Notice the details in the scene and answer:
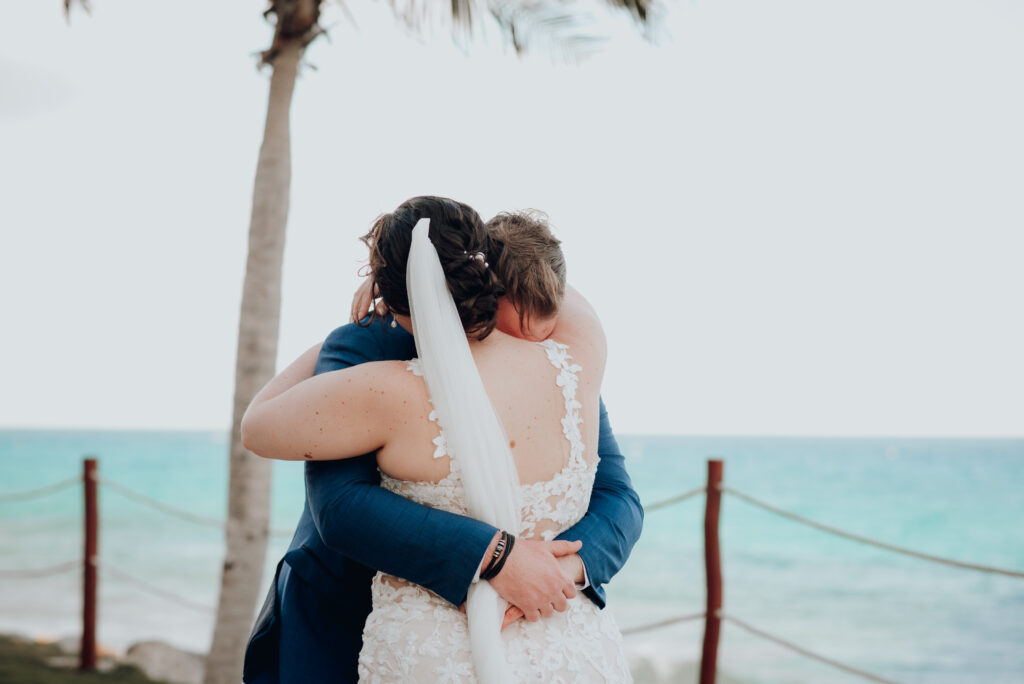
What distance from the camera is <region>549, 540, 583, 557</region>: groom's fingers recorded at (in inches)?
70.2

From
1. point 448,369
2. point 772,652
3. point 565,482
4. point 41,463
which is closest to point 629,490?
point 565,482

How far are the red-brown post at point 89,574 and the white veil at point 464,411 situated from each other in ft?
15.6

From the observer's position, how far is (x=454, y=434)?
5.44 ft

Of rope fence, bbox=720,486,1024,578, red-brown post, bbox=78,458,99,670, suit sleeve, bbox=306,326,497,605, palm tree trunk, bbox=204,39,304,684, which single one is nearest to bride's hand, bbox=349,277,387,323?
suit sleeve, bbox=306,326,497,605

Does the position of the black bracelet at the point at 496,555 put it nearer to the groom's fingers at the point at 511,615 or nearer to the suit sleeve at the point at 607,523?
the groom's fingers at the point at 511,615

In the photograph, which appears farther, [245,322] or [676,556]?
[676,556]

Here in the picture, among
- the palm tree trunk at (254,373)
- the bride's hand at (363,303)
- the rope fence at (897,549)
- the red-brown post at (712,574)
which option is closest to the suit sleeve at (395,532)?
the bride's hand at (363,303)

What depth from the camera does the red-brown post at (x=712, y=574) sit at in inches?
169

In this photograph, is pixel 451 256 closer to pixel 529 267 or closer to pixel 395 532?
pixel 529 267

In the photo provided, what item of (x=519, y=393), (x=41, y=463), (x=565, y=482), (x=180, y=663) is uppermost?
(x=519, y=393)

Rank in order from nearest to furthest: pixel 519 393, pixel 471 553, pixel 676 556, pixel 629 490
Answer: pixel 471 553 < pixel 519 393 < pixel 629 490 < pixel 676 556

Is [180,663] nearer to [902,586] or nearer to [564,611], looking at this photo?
[564,611]

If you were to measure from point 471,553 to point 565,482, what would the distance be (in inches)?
11.1

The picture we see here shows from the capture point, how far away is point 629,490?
2.11 metres
